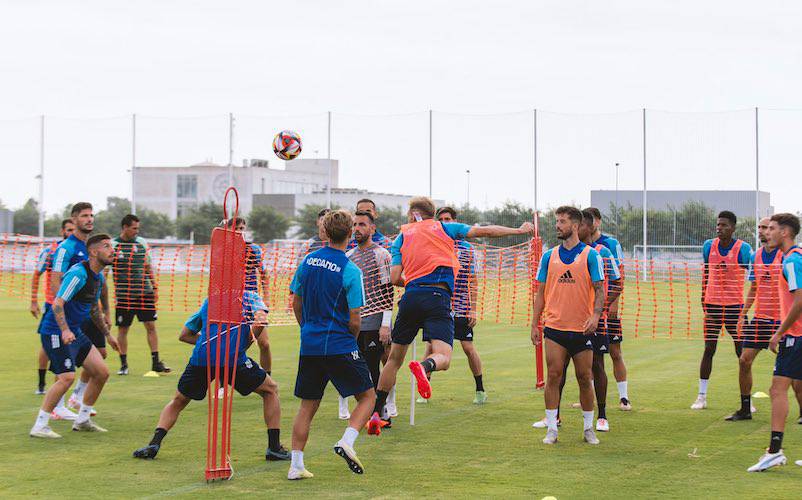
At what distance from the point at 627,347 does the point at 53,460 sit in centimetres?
1308

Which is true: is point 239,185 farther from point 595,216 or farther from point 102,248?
point 102,248

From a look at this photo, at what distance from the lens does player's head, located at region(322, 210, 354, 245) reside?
7941mm

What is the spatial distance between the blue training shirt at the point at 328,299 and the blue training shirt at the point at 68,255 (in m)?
3.75

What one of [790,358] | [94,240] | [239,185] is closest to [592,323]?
[790,358]

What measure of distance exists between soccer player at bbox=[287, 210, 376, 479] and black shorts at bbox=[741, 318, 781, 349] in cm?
502

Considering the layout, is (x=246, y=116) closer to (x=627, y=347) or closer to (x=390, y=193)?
(x=390, y=193)

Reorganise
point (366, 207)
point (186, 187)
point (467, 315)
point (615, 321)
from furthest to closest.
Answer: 1. point (186, 187)
2. point (467, 315)
3. point (615, 321)
4. point (366, 207)

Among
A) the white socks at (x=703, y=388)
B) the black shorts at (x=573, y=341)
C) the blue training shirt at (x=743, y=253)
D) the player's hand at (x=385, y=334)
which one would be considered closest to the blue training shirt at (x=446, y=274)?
the player's hand at (x=385, y=334)

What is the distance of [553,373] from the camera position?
950 centimetres

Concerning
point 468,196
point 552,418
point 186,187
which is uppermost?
point 186,187

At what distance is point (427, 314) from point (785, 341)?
3.36 metres

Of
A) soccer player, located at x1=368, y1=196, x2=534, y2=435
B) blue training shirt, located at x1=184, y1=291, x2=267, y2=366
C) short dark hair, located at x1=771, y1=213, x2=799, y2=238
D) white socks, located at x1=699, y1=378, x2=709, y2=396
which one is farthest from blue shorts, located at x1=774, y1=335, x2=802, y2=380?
blue training shirt, located at x1=184, y1=291, x2=267, y2=366

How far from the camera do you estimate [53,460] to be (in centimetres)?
880

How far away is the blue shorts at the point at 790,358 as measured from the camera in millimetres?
8555
